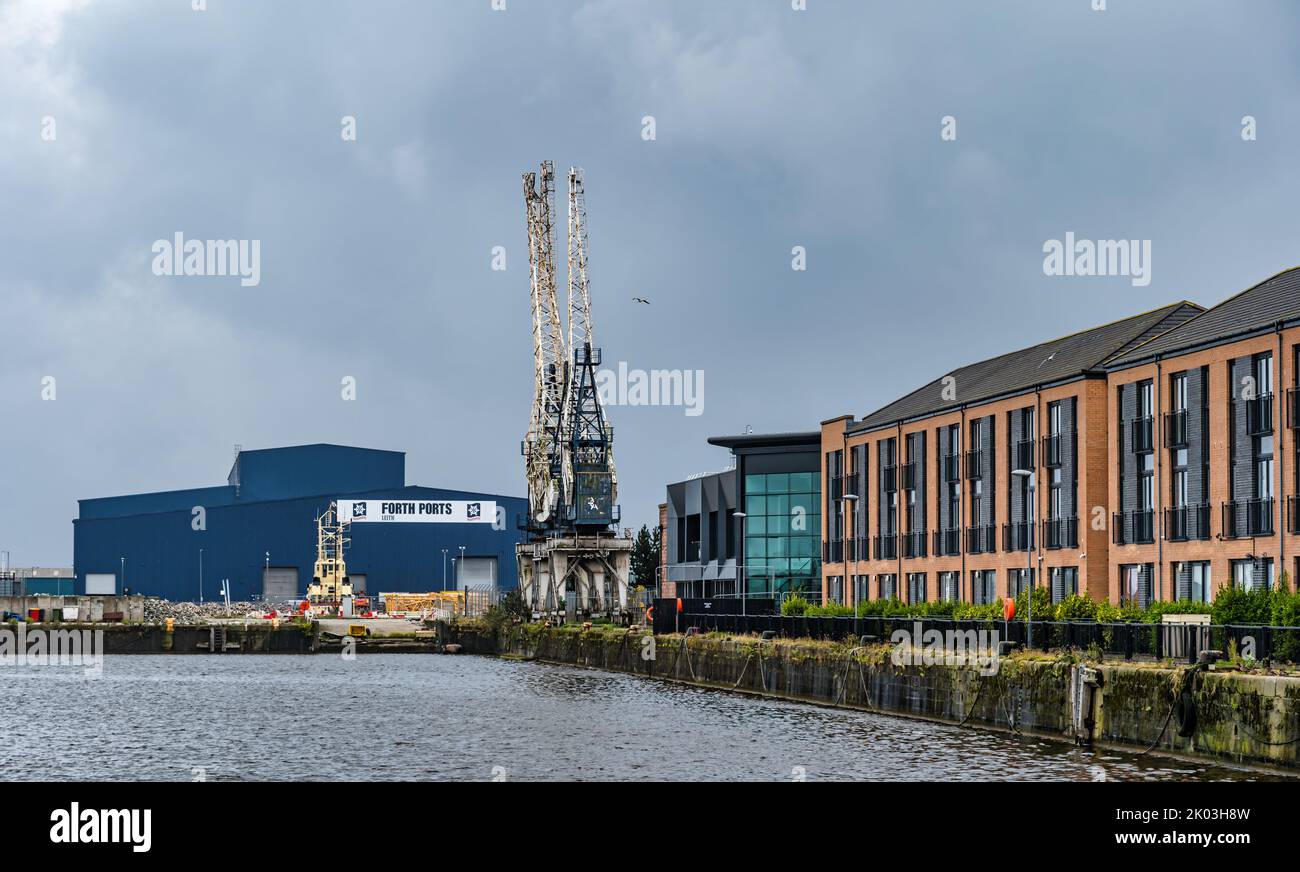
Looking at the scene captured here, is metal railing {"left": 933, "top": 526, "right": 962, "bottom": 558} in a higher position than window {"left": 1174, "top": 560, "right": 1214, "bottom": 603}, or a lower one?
higher

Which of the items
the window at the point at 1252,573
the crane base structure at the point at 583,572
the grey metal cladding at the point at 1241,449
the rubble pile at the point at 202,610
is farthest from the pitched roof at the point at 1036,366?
the rubble pile at the point at 202,610

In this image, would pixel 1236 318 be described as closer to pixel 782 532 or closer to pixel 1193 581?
pixel 1193 581

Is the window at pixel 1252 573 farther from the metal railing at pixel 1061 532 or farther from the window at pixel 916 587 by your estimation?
the window at pixel 916 587

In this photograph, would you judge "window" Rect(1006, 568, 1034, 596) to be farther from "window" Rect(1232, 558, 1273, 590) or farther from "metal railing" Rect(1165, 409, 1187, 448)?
"window" Rect(1232, 558, 1273, 590)

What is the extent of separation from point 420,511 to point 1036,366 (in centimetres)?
11368

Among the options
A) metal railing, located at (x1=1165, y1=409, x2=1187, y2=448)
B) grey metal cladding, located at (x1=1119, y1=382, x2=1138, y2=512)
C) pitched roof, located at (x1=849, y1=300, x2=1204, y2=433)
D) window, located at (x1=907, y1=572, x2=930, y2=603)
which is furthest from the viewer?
window, located at (x1=907, y1=572, x2=930, y2=603)

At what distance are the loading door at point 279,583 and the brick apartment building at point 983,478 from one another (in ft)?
303

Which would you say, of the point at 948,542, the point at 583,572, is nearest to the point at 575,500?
the point at 583,572

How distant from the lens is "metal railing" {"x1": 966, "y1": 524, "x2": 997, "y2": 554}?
258 ft

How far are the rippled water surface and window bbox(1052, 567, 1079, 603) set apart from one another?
15.9m

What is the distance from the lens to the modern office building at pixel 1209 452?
57.1 m

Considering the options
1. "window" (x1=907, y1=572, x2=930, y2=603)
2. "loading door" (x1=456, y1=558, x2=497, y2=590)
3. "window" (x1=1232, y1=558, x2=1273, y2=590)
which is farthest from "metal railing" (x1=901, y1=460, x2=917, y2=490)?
"loading door" (x1=456, y1=558, x2=497, y2=590)

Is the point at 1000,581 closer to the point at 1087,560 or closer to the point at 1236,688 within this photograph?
the point at 1087,560
